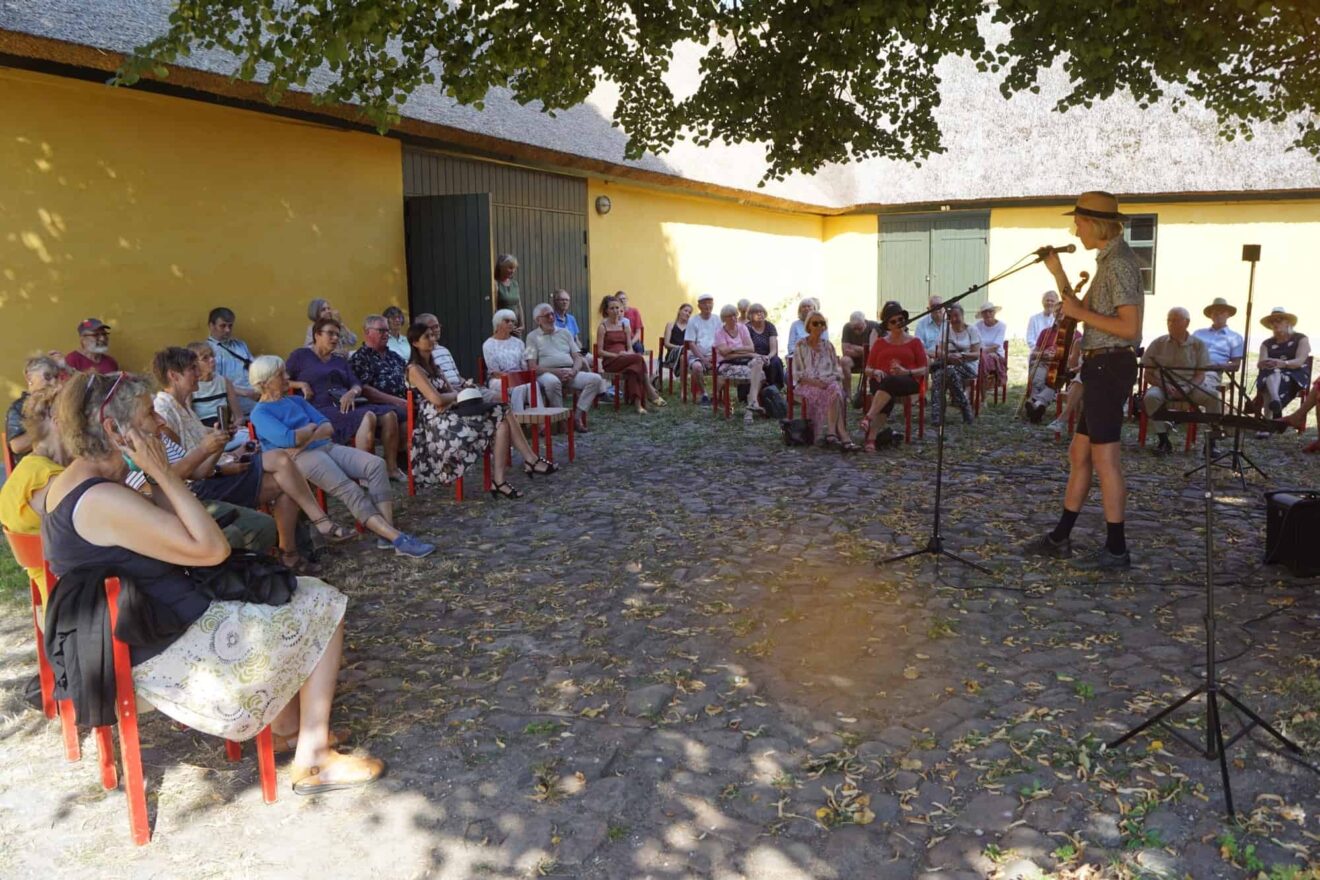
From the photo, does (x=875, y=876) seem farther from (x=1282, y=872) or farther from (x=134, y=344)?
(x=134, y=344)

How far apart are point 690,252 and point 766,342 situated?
5.88 meters

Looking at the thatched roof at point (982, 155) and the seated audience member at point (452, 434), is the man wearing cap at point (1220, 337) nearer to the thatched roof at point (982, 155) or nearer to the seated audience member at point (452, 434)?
the thatched roof at point (982, 155)

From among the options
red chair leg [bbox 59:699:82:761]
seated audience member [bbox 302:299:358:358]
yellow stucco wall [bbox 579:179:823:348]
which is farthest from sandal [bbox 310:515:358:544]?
yellow stucco wall [bbox 579:179:823:348]

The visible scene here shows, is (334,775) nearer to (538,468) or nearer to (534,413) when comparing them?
(538,468)

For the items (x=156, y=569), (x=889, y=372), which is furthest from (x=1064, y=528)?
(x=156, y=569)

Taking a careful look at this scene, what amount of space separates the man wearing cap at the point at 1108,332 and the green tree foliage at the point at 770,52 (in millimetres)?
1301

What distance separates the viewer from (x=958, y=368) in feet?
36.1

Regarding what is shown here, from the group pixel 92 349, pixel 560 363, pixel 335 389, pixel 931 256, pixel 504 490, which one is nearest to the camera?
pixel 504 490

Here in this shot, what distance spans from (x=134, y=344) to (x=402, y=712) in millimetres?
5885

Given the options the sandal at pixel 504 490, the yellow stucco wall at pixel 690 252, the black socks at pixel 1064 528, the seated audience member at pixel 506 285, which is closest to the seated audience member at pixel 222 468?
the sandal at pixel 504 490

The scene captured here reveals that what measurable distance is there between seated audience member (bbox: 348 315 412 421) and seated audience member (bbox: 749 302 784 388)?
495 cm

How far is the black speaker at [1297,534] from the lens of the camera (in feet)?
17.3

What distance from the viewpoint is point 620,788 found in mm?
3346

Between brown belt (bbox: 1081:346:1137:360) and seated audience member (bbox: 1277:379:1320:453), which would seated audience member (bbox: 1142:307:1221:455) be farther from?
brown belt (bbox: 1081:346:1137:360)
